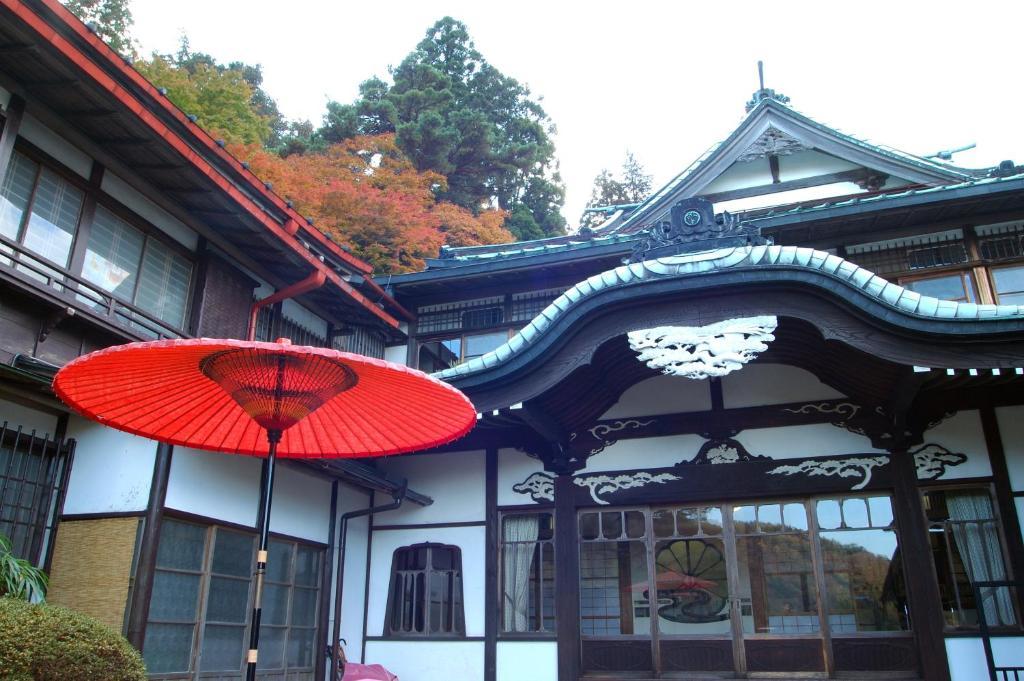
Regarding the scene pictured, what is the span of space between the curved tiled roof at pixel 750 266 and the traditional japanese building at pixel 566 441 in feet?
0.13

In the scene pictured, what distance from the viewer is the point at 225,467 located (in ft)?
29.1

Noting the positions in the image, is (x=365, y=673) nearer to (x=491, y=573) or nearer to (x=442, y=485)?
(x=491, y=573)

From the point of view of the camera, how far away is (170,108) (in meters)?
8.33

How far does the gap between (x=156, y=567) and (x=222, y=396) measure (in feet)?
11.4

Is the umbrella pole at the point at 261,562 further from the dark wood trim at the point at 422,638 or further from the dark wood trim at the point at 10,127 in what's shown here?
the dark wood trim at the point at 422,638

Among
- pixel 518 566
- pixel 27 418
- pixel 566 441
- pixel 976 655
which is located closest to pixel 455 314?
pixel 566 441

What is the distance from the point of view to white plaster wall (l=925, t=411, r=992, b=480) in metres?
9.30

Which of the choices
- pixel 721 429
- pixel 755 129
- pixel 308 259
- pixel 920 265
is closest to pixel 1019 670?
pixel 721 429

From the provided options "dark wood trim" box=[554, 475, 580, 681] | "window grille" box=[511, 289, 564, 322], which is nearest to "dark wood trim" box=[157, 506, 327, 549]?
"dark wood trim" box=[554, 475, 580, 681]

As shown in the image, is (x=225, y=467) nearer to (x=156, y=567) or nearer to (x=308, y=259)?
(x=156, y=567)

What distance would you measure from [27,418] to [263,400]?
174 inches

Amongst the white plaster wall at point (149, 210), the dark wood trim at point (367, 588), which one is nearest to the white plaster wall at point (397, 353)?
the dark wood trim at point (367, 588)

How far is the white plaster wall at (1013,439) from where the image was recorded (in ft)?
30.0

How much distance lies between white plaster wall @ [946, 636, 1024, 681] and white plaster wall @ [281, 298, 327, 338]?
8.93m
